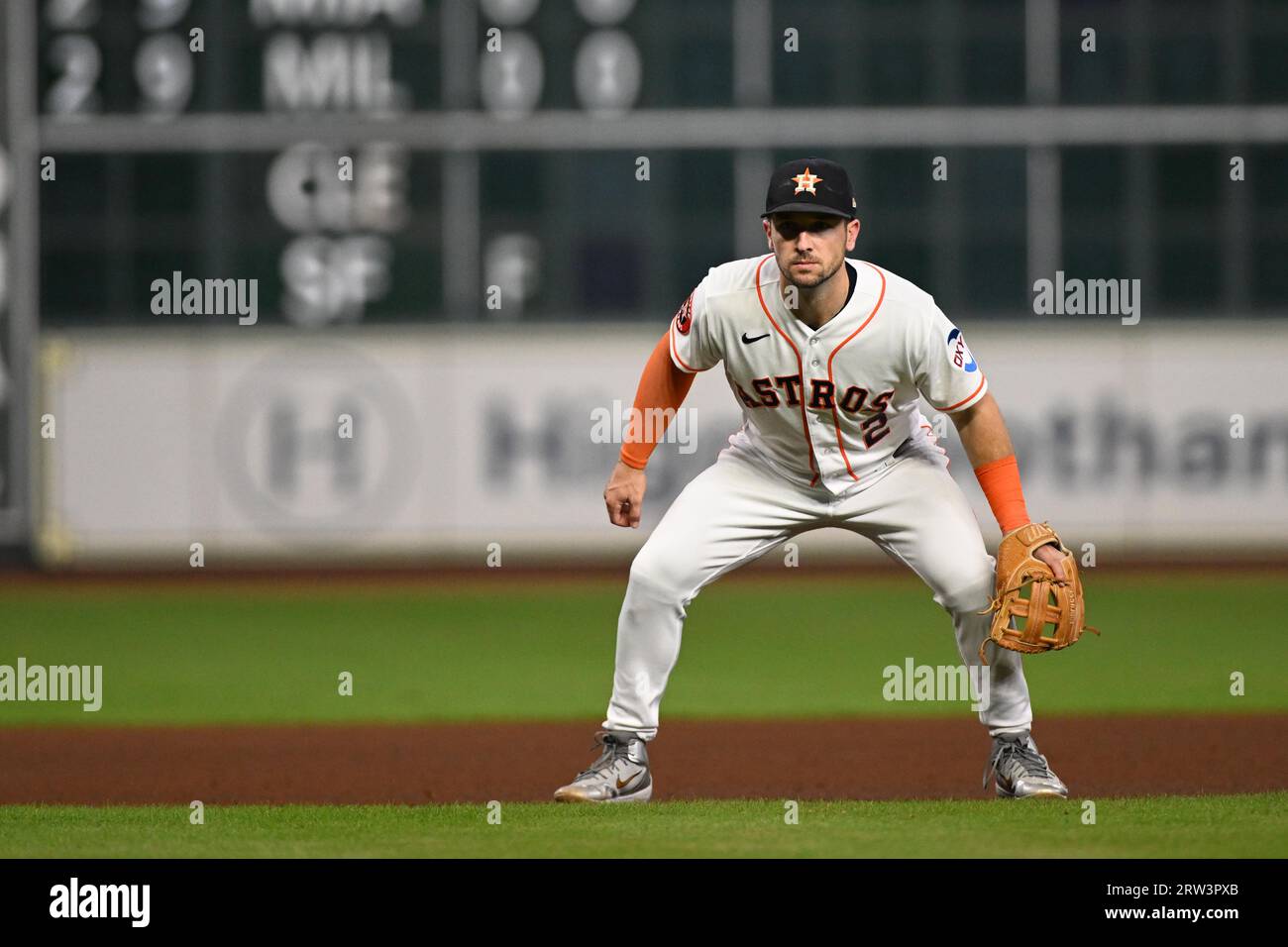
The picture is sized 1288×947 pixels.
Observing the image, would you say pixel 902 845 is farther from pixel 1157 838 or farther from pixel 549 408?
pixel 549 408

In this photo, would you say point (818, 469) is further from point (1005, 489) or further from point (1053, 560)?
point (1053, 560)

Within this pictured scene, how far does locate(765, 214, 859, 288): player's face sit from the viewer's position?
231 inches

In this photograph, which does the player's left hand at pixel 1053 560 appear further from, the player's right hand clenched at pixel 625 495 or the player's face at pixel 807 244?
the player's right hand clenched at pixel 625 495

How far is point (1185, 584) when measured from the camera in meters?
15.0

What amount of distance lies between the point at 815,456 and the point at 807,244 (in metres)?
0.79

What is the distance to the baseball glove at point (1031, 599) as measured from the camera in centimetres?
605

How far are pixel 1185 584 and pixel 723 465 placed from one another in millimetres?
9318

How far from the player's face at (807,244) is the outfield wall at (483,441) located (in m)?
10.2

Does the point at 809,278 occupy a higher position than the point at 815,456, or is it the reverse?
the point at 809,278

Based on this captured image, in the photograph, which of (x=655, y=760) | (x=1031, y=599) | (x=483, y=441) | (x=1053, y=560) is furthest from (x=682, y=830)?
(x=483, y=441)

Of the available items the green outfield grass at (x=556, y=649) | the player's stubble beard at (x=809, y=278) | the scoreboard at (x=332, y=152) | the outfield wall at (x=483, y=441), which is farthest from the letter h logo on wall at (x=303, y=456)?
the player's stubble beard at (x=809, y=278)

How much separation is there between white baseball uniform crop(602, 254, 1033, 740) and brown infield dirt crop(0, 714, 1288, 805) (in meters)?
0.69

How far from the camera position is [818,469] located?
634cm

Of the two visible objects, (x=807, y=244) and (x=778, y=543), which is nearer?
(x=807, y=244)
